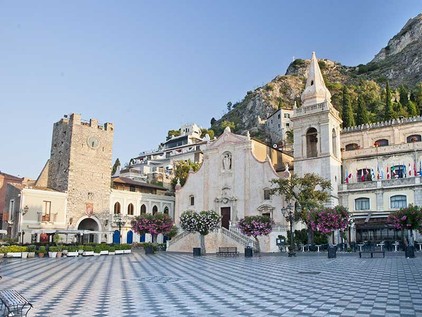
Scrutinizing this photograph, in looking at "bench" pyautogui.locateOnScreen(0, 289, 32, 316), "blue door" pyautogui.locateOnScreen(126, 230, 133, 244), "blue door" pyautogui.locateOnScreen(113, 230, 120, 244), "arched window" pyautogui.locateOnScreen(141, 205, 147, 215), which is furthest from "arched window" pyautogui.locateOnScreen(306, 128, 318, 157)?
"bench" pyautogui.locateOnScreen(0, 289, 32, 316)

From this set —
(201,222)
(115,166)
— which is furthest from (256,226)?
(115,166)

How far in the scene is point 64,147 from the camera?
2103 inches

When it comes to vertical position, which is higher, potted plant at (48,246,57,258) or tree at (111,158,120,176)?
tree at (111,158,120,176)

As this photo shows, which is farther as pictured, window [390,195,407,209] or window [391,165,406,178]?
window [391,165,406,178]

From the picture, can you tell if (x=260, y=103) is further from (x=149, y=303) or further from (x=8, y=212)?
(x=149, y=303)

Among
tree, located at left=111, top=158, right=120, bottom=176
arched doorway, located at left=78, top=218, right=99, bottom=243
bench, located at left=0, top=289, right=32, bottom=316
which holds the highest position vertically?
tree, located at left=111, top=158, right=120, bottom=176

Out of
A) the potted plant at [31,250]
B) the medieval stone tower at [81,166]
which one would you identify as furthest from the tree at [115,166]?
the potted plant at [31,250]

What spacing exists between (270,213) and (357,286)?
33.5 metres

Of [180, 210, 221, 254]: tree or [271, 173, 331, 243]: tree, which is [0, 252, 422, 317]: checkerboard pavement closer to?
[180, 210, 221, 254]: tree

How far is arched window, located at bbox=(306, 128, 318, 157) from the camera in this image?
52.2 meters

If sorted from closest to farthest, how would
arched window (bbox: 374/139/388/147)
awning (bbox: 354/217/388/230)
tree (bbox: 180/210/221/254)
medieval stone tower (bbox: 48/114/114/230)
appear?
1. tree (bbox: 180/210/221/254)
2. awning (bbox: 354/217/388/230)
3. medieval stone tower (bbox: 48/114/114/230)
4. arched window (bbox: 374/139/388/147)

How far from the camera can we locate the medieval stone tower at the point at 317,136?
4888cm

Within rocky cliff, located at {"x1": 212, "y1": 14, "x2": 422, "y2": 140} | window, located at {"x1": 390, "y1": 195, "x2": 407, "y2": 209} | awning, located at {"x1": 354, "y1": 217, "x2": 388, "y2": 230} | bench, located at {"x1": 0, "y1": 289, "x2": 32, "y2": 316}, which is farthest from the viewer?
rocky cliff, located at {"x1": 212, "y1": 14, "x2": 422, "y2": 140}

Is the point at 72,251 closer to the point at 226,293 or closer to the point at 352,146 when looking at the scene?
the point at 226,293
